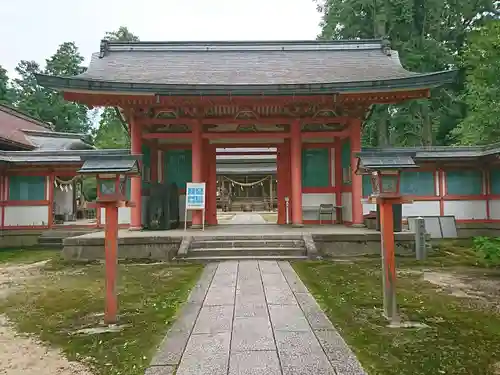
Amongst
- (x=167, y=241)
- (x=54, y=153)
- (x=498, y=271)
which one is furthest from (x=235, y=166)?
(x=498, y=271)

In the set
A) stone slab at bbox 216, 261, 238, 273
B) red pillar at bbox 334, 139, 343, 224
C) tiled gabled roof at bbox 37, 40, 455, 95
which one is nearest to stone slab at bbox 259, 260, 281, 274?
stone slab at bbox 216, 261, 238, 273

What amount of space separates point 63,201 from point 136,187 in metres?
10.0

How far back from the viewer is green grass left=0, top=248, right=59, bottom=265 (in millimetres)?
10164

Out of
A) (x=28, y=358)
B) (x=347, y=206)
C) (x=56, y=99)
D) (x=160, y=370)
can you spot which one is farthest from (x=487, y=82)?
(x=56, y=99)

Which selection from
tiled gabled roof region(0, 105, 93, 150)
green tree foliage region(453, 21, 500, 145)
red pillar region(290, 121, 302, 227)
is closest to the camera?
red pillar region(290, 121, 302, 227)

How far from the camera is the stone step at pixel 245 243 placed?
365 inches

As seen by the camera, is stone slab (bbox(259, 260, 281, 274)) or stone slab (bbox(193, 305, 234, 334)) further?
stone slab (bbox(259, 260, 281, 274))

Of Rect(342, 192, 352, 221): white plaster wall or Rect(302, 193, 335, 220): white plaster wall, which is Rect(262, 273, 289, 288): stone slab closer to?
Rect(342, 192, 352, 221): white plaster wall

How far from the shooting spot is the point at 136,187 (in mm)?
11023

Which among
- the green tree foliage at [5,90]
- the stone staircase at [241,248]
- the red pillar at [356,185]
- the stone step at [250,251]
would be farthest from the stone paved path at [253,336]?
the green tree foliage at [5,90]

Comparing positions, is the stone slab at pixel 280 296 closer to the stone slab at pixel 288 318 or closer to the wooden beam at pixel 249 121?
the stone slab at pixel 288 318

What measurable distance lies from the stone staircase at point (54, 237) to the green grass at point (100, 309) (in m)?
4.68

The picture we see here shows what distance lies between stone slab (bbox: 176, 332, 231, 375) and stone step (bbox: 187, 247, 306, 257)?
484 cm

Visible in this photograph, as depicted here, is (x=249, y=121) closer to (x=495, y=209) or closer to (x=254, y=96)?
(x=254, y=96)
